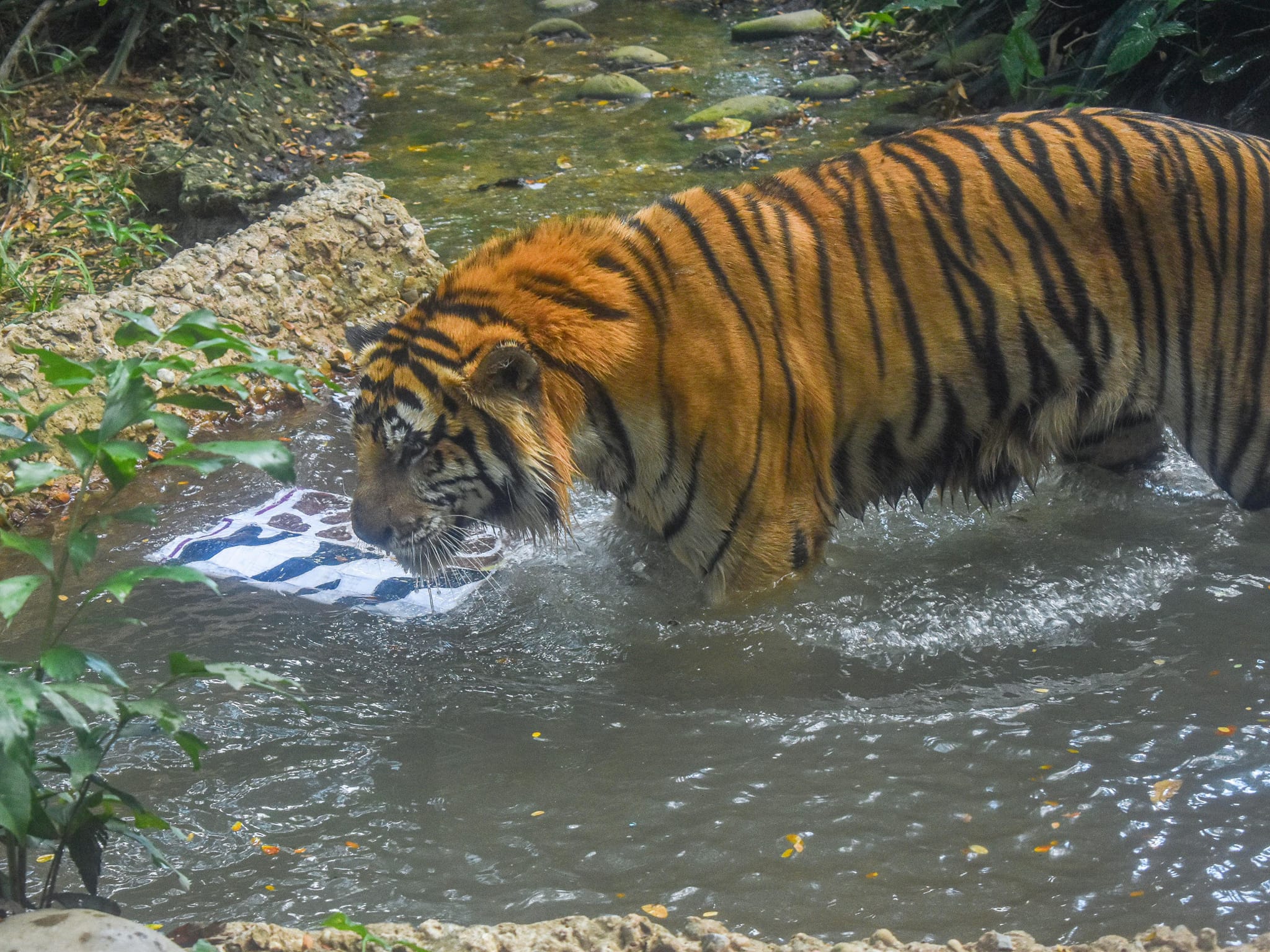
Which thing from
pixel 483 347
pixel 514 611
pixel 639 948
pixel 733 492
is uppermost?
pixel 483 347

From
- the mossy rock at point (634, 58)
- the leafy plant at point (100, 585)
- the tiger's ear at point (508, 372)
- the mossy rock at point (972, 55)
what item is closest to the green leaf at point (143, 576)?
the leafy plant at point (100, 585)

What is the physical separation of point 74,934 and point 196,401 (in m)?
0.79

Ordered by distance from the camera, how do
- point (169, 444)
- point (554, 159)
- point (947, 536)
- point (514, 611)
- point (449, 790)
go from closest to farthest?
1. point (449, 790)
2. point (514, 611)
3. point (947, 536)
4. point (169, 444)
5. point (554, 159)

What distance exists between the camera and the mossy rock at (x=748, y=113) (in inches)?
342

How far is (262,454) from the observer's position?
165cm

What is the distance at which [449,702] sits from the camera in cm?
343

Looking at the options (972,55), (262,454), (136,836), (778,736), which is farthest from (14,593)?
(972,55)

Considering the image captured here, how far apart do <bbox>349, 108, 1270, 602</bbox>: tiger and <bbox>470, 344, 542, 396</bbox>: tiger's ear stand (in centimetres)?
2

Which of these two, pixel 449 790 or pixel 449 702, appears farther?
pixel 449 702

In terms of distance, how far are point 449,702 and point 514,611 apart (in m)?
0.60

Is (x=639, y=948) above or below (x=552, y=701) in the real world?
above

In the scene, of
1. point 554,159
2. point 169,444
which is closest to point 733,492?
point 169,444

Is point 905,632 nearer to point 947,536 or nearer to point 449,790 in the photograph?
point 947,536

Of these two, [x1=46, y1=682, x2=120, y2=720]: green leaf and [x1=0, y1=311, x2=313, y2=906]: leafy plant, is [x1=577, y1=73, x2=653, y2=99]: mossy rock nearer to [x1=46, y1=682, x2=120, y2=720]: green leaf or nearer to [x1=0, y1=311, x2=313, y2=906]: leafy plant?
[x1=0, y1=311, x2=313, y2=906]: leafy plant
